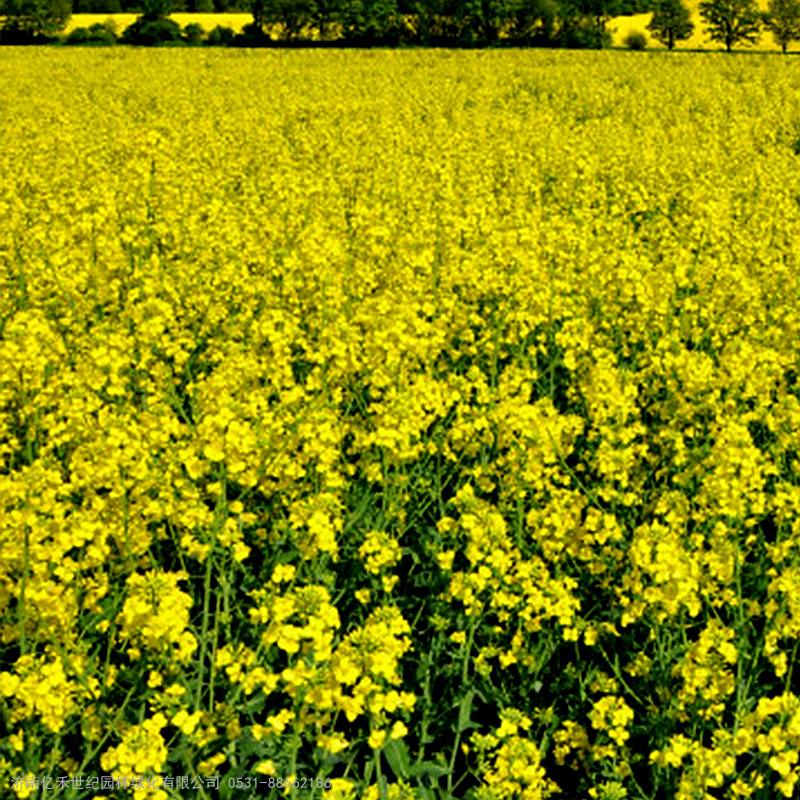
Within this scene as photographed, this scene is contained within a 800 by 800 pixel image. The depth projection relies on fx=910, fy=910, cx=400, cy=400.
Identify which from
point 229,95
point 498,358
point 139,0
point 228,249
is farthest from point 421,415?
point 139,0

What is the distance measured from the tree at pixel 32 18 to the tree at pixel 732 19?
3899cm

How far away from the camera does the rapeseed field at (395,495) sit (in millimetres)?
2938

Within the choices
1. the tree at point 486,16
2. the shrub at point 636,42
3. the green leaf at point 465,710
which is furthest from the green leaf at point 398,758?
the shrub at point 636,42

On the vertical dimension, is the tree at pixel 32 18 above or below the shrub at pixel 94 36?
above

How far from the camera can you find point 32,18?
5441 cm

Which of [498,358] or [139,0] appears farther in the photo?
[139,0]

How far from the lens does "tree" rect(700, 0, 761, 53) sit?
177 feet

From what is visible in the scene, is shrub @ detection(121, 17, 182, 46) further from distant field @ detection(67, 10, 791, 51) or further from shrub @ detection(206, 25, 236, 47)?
distant field @ detection(67, 10, 791, 51)

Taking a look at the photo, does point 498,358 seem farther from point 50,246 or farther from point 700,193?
point 700,193

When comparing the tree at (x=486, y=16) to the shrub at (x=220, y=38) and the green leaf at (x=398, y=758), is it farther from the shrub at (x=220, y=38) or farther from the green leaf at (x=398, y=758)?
the green leaf at (x=398, y=758)

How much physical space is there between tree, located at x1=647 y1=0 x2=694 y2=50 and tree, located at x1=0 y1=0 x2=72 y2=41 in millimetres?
36800

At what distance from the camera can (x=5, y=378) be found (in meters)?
4.38

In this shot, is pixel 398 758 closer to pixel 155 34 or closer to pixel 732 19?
pixel 155 34

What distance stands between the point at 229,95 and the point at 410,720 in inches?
744
